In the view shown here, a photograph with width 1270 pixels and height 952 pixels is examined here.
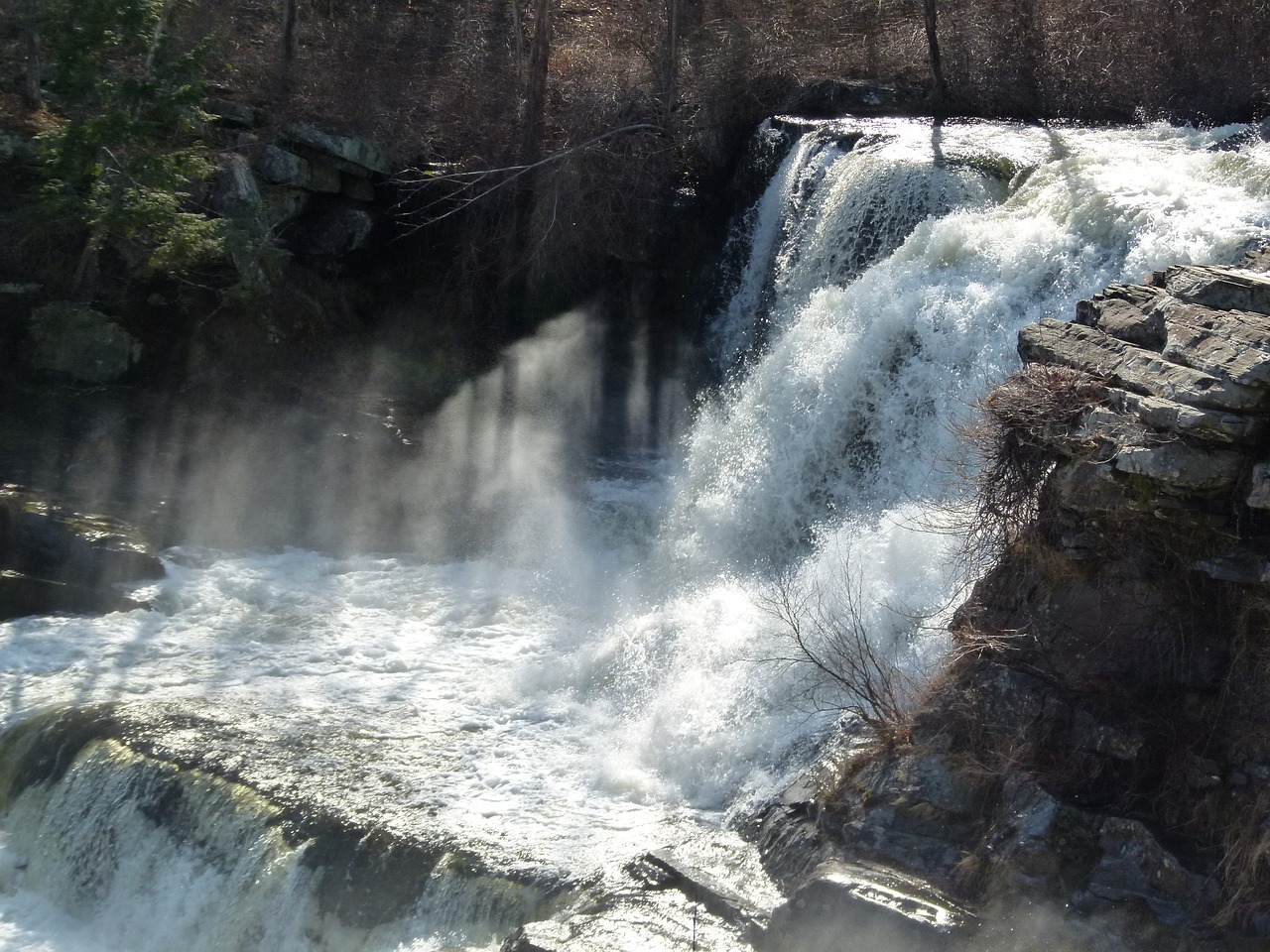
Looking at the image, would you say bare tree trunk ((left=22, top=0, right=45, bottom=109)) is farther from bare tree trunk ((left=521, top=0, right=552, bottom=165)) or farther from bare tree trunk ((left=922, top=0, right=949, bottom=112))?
bare tree trunk ((left=922, top=0, right=949, bottom=112))

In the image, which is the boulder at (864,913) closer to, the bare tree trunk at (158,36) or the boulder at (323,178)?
the bare tree trunk at (158,36)

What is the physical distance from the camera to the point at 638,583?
12.4 metres

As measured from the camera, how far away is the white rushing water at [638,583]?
8.13 metres

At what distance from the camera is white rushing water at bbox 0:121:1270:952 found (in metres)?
8.13

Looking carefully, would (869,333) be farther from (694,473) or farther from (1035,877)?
(1035,877)

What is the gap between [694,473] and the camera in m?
13.6

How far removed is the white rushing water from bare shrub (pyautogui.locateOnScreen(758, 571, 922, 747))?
0.16 meters

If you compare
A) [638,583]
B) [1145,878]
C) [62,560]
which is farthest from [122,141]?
[1145,878]

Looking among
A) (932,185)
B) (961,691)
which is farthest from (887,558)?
(932,185)

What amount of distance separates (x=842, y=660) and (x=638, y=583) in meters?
4.34

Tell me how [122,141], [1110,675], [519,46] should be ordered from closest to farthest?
[1110,675] → [122,141] → [519,46]

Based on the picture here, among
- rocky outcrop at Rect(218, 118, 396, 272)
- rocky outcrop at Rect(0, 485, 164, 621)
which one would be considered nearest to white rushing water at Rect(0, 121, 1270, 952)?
rocky outcrop at Rect(0, 485, 164, 621)

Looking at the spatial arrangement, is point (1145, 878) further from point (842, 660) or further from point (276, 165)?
point (276, 165)

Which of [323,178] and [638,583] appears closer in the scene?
[638,583]
